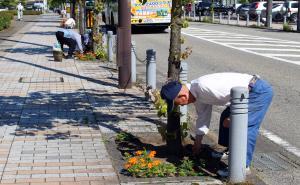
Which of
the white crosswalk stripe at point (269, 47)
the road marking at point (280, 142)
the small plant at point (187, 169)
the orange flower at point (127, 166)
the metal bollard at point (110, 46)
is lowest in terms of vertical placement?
the road marking at point (280, 142)

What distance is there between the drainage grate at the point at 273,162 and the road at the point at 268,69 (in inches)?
0.5

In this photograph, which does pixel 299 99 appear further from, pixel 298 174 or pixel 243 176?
pixel 243 176

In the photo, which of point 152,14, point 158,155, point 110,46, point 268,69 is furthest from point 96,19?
point 152,14

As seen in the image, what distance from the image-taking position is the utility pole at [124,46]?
10.8 m

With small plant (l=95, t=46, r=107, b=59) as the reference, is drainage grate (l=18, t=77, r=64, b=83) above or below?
below

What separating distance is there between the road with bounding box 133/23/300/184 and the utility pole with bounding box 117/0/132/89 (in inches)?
55.8

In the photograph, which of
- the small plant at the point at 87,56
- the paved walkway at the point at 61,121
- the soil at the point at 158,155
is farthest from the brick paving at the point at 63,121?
the small plant at the point at 87,56

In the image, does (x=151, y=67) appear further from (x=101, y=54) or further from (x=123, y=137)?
(x=101, y=54)

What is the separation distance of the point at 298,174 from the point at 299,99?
4.38 m

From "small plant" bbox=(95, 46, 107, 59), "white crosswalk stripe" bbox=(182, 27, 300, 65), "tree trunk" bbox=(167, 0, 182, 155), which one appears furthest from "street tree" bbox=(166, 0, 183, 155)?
"small plant" bbox=(95, 46, 107, 59)

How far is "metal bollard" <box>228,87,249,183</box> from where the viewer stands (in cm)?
489

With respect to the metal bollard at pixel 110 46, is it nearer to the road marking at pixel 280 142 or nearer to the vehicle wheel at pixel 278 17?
the road marking at pixel 280 142

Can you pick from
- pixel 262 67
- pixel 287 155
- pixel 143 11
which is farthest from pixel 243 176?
pixel 143 11

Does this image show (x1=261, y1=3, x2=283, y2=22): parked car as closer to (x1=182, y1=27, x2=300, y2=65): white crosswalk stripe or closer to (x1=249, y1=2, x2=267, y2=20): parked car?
(x1=249, y1=2, x2=267, y2=20): parked car
